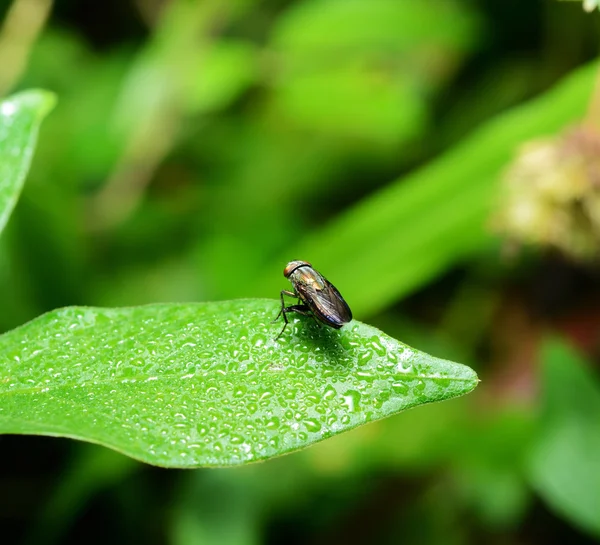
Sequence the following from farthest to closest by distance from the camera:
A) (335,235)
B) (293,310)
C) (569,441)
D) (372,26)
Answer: (372,26), (335,235), (569,441), (293,310)

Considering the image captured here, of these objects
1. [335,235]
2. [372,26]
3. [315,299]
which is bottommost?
[335,235]

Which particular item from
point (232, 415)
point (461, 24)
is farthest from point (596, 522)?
point (461, 24)

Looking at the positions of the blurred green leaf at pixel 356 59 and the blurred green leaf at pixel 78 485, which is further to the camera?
the blurred green leaf at pixel 356 59

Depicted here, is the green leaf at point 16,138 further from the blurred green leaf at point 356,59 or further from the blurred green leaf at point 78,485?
the blurred green leaf at point 356,59

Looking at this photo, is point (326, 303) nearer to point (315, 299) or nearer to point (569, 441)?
point (315, 299)

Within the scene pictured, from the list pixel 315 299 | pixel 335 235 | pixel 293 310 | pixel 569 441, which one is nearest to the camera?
pixel 293 310

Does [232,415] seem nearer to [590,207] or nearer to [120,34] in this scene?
[590,207]

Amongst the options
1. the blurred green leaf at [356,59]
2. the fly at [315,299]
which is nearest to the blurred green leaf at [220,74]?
the blurred green leaf at [356,59]

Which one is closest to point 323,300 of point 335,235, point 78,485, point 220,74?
point 335,235
